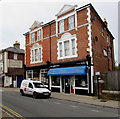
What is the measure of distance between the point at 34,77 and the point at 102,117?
17.1m

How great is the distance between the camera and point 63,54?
1944cm

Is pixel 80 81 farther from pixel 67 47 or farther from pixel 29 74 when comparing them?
pixel 29 74

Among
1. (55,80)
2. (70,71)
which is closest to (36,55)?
(55,80)

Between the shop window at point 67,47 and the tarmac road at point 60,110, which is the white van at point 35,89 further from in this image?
the shop window at point 67,47

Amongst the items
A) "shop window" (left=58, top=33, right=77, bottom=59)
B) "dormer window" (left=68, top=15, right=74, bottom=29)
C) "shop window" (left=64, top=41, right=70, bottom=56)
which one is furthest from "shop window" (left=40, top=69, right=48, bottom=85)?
"dormer window" (left=68, top=15, right=74, bottom=29)

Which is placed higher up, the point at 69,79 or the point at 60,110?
the point at 69,79

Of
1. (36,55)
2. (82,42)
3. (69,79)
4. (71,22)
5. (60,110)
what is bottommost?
(60,110)

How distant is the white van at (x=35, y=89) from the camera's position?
14322 mm

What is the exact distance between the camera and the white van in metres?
14.3

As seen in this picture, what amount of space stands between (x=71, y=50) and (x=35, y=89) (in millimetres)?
6537

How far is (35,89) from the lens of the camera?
1467 centimetres

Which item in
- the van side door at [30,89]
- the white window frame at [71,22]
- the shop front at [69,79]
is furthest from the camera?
the white window frame at [71,22]

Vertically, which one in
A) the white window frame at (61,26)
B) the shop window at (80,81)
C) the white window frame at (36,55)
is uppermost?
the white window frame at (61,26)

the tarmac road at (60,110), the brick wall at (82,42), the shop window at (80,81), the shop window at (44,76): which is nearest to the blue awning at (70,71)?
the shop window at (80,81)
